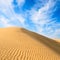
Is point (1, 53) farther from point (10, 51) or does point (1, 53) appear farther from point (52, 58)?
point (52, 58)

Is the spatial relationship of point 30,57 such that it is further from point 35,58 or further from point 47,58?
point 47,58

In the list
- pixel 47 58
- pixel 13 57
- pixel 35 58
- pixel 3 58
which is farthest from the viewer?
pixel 47 58

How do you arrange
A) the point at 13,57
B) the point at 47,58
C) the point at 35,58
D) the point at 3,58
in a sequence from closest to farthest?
the point at 3,58, the point at 13,57, the point at 35,58, the point at 47,58

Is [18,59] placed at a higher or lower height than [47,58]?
lower

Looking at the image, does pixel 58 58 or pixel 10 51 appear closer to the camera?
pixel 10 51

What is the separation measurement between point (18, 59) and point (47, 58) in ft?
8.76

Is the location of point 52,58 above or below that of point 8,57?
above

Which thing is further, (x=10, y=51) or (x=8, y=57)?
(x=10, y=51)

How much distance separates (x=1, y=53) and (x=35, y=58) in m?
2.37

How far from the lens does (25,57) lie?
35.4ft

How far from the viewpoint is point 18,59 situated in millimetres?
10070

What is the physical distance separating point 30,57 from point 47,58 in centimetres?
150

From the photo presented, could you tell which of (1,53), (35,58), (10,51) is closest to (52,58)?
(35,58)

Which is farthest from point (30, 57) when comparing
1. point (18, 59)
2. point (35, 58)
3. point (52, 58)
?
point (52, 58)
